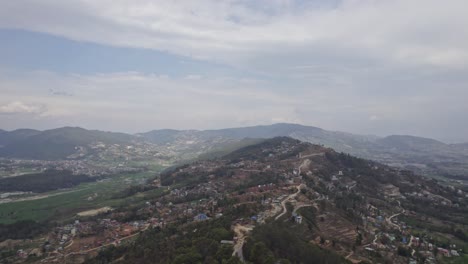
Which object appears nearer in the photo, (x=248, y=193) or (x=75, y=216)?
(x=248, y=193)

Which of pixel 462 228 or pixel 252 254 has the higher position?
pixel 252 254

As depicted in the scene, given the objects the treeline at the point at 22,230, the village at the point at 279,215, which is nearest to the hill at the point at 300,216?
the village at the point at 279,215

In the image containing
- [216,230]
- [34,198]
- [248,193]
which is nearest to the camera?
[216,230]

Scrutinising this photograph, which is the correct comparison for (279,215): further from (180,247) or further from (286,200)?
(180,247)

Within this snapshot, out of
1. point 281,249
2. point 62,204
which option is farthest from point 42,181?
point 281,249

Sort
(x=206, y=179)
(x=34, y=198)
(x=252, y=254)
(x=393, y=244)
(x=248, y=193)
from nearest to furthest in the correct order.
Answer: (x=252, y=254)
(x=393, y=244)
(x=248, y=193)
(x=206, y=179)
(x=34, y=198)

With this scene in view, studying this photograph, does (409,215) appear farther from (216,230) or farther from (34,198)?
(34,198)

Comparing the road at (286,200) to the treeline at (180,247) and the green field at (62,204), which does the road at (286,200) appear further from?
the green field at (62,204)

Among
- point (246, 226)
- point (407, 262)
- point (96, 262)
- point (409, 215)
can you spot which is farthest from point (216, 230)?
point (409, 215)
